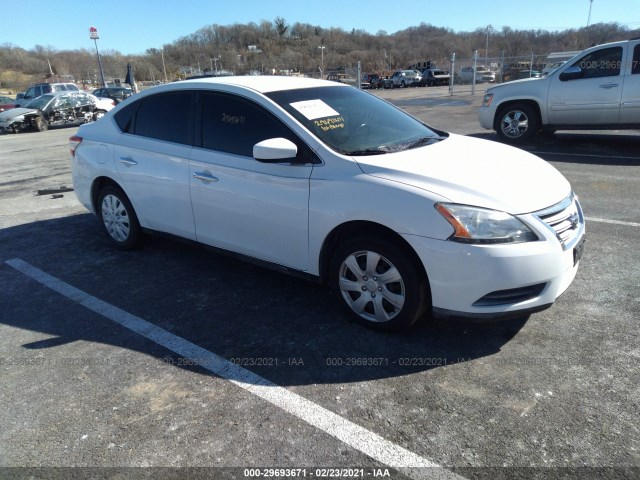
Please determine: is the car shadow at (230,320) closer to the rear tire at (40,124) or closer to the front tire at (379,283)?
the front tire at (379,283)

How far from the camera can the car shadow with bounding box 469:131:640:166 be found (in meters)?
8.64

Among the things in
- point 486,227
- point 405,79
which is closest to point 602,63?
point 486,227

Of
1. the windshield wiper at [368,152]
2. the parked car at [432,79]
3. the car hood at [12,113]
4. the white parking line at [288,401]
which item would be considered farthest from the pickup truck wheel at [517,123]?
the parked car at [432,79]

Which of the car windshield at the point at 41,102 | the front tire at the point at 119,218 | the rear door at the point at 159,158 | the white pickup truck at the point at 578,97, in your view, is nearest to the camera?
the rear door at the point at 159,158

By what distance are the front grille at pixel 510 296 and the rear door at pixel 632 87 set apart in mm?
7897

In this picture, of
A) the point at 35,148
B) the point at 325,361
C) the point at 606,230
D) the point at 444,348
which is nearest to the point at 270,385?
the point at 325,361

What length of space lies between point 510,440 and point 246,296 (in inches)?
91.7

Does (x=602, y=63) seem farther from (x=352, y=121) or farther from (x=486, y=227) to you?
(x=486, y=227)

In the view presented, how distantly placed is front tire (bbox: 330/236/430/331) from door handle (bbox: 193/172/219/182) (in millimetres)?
1290

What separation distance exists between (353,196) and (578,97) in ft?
26.9

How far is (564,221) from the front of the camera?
311 cm

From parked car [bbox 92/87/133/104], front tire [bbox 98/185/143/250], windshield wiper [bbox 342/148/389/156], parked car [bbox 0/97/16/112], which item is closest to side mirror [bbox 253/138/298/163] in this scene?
windshield wiper [bbox 342/148/389/156]

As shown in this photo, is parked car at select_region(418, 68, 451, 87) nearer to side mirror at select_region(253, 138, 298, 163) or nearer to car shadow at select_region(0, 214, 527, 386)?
car shadow at select_region(0, 214, 527, 386)

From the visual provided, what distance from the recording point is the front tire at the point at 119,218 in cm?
495
